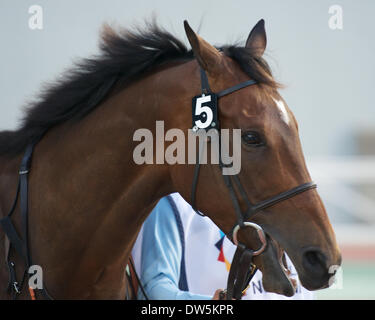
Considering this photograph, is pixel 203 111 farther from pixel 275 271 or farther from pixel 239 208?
pixel 275 271

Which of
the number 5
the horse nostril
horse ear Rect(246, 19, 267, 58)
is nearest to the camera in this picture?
the horse nostril

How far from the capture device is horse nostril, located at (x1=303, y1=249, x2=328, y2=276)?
1.26 metres

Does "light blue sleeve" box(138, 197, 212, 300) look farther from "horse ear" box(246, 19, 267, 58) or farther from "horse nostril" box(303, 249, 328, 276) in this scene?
"horse ear" box(246, 19, 267, 58)

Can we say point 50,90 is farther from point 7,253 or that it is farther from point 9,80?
point 9,80

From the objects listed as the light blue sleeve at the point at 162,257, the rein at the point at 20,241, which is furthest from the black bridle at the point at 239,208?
the rein at the point at 20,241

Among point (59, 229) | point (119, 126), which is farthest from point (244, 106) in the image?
point (59, 229)

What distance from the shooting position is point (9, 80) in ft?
Answer: 15.3

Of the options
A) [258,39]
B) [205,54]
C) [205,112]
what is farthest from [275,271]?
[258,39]

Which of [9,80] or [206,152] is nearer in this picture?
[206,152]

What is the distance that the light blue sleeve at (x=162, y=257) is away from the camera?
1651 millimetres

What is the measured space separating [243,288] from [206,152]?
41 cm

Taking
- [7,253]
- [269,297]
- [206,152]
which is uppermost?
[206,152]

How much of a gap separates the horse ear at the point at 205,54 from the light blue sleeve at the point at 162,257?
0.57m

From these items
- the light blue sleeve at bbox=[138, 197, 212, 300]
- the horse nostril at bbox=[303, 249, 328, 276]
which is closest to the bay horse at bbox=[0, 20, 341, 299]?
the horse nostril at bbox=[303, 249, 328, 276]
